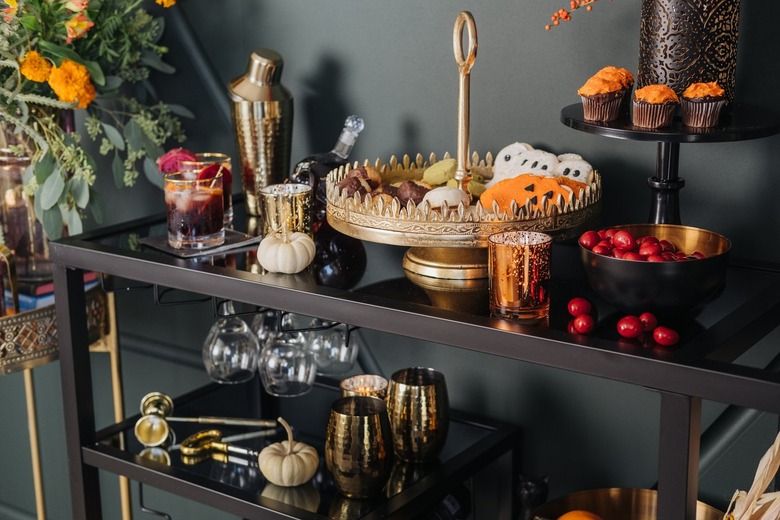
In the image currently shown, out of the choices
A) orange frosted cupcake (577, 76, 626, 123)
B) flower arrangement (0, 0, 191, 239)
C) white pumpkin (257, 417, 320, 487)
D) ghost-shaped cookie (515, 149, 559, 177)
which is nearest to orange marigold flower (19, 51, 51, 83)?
flower arrangement (0, 0, 191, 239)

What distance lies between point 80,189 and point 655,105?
3.45 feet

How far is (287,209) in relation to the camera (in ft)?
4.65

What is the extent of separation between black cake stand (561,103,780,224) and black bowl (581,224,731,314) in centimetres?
14

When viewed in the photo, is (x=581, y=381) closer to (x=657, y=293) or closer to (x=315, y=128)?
(x=657, y=293)

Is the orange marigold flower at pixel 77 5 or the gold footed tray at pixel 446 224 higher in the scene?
the orange marigold flower at pixel 77 5

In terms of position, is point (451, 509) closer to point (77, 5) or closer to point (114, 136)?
point (114, 136)

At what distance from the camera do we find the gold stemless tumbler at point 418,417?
1464 millimetres

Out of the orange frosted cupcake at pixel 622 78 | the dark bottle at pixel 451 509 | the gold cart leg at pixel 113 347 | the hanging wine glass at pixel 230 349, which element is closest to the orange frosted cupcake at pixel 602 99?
the orange frosted cupcake at pixel 622 78

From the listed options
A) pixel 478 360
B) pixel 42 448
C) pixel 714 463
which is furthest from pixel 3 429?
pixel 714 463

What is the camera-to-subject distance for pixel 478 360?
1.72 metres

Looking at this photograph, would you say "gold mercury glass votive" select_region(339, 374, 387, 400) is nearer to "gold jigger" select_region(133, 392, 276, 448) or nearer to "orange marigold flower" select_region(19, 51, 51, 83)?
"gold jigger" select_region(133, 392, 276, 448)

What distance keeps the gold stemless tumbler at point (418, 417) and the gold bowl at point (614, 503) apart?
21cm

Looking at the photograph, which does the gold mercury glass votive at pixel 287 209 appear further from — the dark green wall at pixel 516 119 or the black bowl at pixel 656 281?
the black bowl at pixel 656 281

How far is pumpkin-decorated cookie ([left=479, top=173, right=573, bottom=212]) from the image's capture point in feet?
4.20
